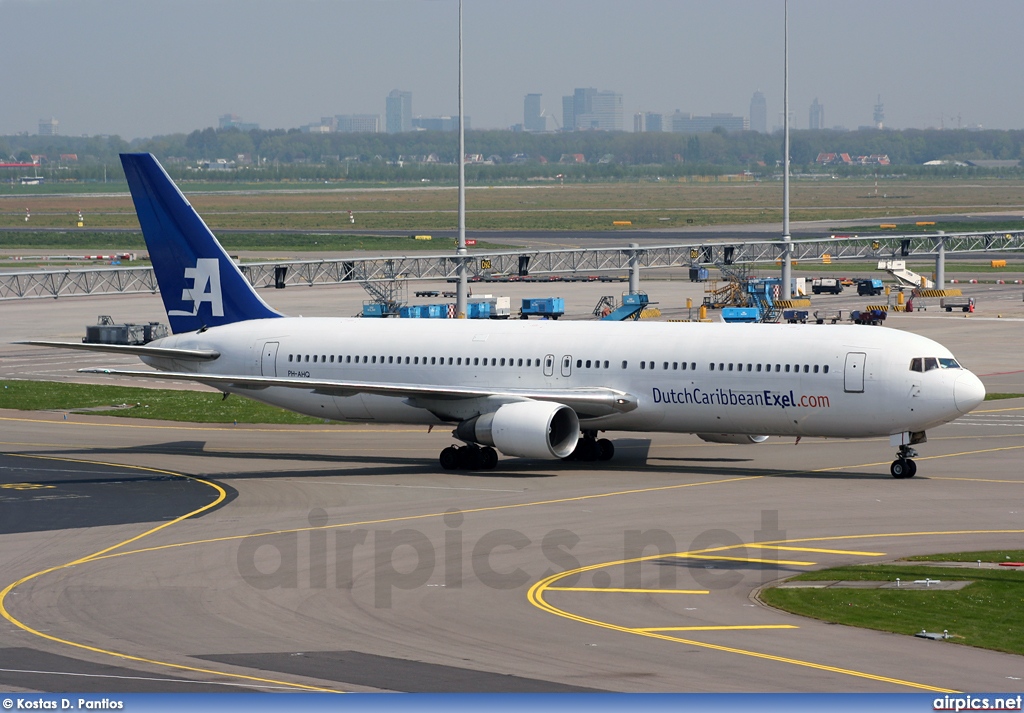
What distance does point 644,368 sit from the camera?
1986 inches

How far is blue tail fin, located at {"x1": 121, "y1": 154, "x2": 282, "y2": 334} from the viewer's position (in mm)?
58406

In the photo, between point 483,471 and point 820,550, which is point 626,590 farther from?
point 483,471

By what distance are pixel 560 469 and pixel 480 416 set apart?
3.60 meters

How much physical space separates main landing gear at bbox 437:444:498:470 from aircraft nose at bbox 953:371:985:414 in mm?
15919

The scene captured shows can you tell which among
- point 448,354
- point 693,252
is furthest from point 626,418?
point 693,252

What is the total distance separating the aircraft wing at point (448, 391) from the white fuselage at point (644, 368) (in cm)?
33

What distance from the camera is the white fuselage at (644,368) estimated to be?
47344 mm

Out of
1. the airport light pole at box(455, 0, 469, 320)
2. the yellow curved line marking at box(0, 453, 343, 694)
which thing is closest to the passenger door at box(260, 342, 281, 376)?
the yellow curved line marking at box(0, 453, 343, 694)

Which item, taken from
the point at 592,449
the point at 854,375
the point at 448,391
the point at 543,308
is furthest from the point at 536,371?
the point at 543,308

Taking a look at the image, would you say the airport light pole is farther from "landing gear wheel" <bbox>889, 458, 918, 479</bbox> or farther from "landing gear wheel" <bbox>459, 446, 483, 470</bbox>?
"landing gear wheel" <bbox>889, 458, 918, 479</bbox>

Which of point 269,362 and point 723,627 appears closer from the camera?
point 723,627

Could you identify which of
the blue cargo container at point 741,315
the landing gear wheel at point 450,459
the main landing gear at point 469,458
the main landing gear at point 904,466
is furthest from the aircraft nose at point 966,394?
the blue cargo container at point 741,315

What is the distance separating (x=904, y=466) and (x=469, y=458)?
15.0 m

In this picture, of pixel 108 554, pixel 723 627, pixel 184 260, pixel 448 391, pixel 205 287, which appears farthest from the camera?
pixel 205 287
